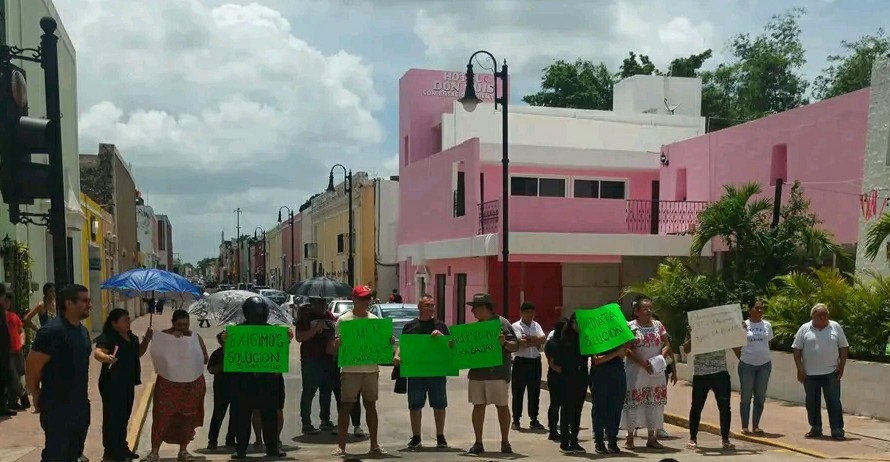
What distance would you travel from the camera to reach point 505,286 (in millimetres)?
19672

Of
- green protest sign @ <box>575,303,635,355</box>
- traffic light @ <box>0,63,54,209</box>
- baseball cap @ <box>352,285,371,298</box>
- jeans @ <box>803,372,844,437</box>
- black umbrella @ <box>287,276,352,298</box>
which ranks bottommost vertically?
jeans @ <box>803,372,844,437</box>

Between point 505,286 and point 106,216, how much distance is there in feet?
77.9

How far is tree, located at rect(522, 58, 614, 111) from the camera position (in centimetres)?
5488

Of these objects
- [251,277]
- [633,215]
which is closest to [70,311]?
[633,215]

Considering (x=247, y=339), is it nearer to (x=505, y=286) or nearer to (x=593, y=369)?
(x=593, y=369)

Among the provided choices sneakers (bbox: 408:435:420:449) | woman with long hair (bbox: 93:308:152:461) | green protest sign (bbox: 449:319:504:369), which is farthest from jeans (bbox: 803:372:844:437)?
woman with long hair (bbox: 93:308:152:461)

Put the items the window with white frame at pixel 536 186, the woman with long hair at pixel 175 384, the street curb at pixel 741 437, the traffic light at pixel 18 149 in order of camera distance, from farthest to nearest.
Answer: the window with white frame at pixel 536 186, the street curb at pixel 741 437, the woman with long hair at pixel 175 384, the traffic light at pixel 18 149

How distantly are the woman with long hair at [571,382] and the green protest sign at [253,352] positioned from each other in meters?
3.14

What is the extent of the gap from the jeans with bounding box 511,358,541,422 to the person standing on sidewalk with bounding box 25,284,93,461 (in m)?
6.18

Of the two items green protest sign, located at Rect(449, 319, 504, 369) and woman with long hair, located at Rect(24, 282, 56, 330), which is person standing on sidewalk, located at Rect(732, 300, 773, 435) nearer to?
green protest sign, located at Rect(449, 319, 504, 369)

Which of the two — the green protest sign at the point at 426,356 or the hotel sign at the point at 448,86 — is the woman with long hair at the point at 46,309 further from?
the hotel sign at the point at 448,86

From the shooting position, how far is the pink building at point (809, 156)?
18531mm

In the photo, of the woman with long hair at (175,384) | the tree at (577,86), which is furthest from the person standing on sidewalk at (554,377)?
the tree at (577,86)

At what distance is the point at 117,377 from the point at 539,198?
17062mm
